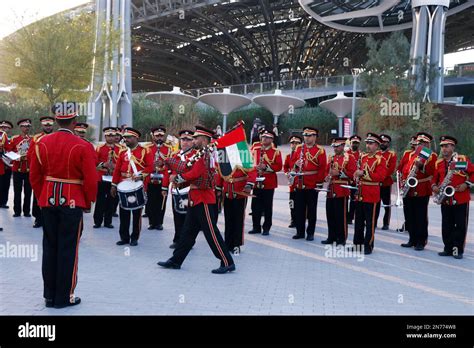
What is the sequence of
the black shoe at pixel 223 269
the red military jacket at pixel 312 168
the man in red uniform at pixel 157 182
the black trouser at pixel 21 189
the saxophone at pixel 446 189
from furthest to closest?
the black trouser at pixel 21 189, the red military jacket at pixel 312 168, the man in red uniform at pixel 157 182, the saxophone at pixel 446 189, the black shoe at pixel 223 269

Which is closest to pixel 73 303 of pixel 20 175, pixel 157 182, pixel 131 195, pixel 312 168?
pixel 131 195

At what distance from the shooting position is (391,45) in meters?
27.5

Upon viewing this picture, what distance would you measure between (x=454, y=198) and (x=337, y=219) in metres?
2.20

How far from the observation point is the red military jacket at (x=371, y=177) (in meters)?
10.0

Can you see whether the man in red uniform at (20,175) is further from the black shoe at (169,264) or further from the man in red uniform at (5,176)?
the black shoe at (169,264)

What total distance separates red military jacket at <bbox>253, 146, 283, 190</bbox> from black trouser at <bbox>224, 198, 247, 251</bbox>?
2.12m

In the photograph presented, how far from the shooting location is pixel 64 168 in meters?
6.28

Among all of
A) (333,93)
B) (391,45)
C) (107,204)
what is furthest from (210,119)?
(107,204)

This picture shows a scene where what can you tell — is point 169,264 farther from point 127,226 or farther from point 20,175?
point 20,175

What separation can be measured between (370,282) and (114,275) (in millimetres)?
3603

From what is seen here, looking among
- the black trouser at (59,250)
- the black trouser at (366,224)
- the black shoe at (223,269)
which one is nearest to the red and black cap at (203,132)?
the black shoe at (223,269)

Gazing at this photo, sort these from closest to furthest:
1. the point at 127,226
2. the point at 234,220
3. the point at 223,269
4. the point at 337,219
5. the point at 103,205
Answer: the point at 223,269 → the point at 234,220 → the point at 127,226 → the point at 337,219 → the point at 103,205

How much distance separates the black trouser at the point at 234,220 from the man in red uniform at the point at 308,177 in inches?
78.4

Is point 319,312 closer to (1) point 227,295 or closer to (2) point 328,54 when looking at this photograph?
(1) point 227,295
